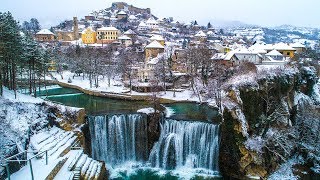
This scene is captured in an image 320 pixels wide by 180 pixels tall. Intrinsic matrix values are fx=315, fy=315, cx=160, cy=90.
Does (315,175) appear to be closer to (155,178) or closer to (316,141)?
(316,141)

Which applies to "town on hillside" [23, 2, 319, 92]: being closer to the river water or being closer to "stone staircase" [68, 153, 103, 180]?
the river water

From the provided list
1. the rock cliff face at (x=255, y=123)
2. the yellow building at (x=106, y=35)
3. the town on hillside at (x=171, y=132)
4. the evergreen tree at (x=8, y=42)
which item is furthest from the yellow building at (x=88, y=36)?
the rock cliff face at (x=255, y=123)

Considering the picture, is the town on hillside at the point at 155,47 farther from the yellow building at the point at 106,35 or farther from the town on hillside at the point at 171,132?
the town on hillside at the point at 171,132

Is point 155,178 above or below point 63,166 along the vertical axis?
below

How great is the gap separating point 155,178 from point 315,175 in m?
15.5

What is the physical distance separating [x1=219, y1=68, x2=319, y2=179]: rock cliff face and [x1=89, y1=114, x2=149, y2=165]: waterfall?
8388 millimetres

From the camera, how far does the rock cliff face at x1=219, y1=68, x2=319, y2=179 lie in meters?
29.2

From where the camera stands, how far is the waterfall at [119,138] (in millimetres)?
32469

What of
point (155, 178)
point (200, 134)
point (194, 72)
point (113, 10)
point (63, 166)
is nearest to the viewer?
point (63, 166)

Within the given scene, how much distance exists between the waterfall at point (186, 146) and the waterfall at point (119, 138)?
169 cm

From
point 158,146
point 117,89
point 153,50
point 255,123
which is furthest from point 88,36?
point 255,123

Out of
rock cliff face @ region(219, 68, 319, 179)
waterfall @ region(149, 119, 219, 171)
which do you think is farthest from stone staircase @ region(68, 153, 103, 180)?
rock cliff face @ region(219, 68, 319, 179)

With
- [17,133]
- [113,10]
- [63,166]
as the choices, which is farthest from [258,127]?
[113,10]

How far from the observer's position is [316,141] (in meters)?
32.9
